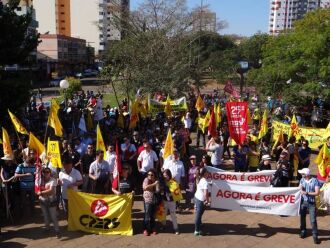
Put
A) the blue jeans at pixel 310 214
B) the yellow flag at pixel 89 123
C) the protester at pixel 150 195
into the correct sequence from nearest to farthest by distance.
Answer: the blue jeans at pixel 310 214
the protester at pixel 150 195
the yellow flag at pixel 89 123

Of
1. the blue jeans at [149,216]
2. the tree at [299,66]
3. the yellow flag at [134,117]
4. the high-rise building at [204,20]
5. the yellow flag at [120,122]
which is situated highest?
the high-rise building at [204,20]

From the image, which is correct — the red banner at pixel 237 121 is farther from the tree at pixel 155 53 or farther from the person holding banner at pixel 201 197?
the tree at pixel 155 53

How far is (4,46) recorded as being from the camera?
1720 cm

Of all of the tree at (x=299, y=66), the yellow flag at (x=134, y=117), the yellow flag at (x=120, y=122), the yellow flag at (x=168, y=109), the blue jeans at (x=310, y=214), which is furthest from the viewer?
the tree at (x=299, y=66)

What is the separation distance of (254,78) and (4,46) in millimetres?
17502

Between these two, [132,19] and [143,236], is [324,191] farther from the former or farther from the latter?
[132,19]

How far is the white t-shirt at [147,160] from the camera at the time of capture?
37.8 ft

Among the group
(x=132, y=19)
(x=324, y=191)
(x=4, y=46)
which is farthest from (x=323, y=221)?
(x=132, y=19)

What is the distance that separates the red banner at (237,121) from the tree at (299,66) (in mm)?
11640

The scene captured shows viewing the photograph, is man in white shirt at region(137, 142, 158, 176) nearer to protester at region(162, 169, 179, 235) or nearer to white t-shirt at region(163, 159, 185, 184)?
white t-shirt at region(163, 159, 185, 184)

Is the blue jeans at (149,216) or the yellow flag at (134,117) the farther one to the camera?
the yellow flag at (134,117)

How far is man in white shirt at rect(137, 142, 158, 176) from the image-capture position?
37.8 feet

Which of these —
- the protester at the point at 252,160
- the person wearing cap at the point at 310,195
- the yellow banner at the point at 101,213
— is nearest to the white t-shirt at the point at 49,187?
the yellow banner at the point at 101,213

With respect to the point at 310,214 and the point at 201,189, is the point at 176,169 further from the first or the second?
the point at 310,214
